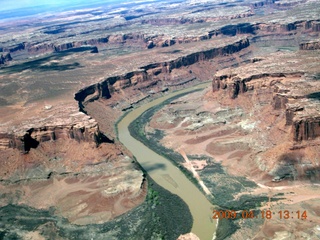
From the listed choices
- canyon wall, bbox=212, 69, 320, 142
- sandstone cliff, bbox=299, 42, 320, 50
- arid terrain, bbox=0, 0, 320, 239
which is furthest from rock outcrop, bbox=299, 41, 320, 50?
canyon wall, bbox=212, 69, 320, 142

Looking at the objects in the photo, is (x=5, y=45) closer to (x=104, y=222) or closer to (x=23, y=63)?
(x=23, y=63)

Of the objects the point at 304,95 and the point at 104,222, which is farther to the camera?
the point at 304,95

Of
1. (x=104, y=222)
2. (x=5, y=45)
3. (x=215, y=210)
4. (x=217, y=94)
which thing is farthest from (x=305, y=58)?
(x=5, y=45)

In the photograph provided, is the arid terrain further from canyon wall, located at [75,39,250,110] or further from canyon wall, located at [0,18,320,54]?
canyon wall, located at [0,18,320,54]

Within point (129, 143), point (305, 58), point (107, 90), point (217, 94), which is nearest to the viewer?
point (129, 143)

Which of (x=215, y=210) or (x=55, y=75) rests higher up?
(x=55, y=75)

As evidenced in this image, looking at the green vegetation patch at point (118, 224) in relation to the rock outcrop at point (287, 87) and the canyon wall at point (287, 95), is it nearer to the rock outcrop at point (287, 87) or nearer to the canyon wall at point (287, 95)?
the canyon wall at point (287, 95)
